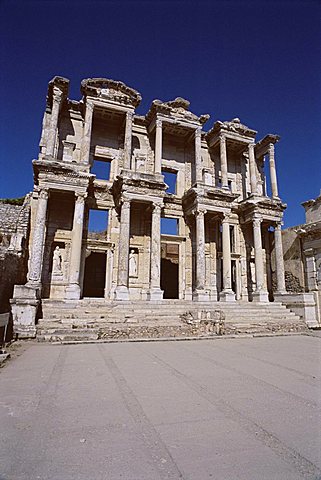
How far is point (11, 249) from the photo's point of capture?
14.2 m

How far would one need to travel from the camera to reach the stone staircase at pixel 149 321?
10328 mm

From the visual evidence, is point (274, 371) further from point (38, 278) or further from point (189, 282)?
point (189, 282)

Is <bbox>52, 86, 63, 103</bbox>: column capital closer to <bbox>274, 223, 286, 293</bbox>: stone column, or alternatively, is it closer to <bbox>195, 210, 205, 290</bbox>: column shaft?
<bbox>195, 210, 205, 290</bbox>: column shaft

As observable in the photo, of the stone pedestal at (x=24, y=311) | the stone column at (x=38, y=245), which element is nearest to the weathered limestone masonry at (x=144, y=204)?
the stone column at (x=38, y=245)

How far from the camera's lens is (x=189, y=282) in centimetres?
1961

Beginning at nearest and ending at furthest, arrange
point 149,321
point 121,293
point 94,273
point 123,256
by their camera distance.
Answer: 1. point 149,321
2. point 121,293
3. point 123,256
4. point 94,273

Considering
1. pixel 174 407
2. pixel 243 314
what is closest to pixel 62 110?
pixel 243 314

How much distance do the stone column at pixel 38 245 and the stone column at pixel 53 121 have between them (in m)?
2.83

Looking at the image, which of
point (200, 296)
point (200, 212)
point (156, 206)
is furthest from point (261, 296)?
point (156, 206)

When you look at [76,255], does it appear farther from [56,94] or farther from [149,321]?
[56,94]

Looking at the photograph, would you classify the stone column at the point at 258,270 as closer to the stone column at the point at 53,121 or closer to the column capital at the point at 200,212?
the column capital at the point at 200,212

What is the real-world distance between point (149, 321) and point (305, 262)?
41.4 feet

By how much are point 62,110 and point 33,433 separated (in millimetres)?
20050

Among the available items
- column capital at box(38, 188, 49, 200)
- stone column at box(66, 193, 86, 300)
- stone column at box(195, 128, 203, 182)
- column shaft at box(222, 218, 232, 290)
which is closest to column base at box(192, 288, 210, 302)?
column shaft at box(222, 218, 232, 290)
